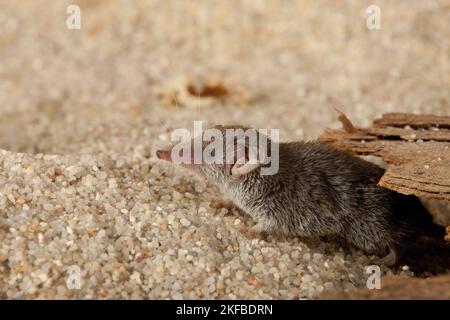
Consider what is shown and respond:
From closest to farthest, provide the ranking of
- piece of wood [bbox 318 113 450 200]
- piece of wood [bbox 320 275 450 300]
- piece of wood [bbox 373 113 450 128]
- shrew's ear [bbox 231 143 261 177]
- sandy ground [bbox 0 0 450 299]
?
1. piece of wood [bbox 320 275 450 300]
2. sandy ground [bbox 0 0 450 299]
3. piece of wood [bbox 318 113 450 200]
4. shrew's ear [bbox 231 143 261 177]
5. piece of wood [bbox 373 113 450 128]

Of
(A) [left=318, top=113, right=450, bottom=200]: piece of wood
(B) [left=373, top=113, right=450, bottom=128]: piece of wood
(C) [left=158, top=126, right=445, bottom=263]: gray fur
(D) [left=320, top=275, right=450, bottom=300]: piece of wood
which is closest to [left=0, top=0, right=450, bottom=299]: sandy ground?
(C) [left=158, top=126, right=445, bottom=263]: gray fur

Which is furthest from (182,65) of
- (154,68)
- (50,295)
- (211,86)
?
(50,295)

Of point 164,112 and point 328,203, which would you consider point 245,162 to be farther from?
point 164,112

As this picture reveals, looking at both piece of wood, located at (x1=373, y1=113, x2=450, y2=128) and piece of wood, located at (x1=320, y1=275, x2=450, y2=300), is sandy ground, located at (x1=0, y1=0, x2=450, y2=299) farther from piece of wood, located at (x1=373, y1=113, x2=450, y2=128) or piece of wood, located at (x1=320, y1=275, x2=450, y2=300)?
piece of wood, located at (x1=373, y1=113, x2=450, y2=128)

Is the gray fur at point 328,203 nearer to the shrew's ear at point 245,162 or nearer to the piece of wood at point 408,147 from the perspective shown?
the shrew's ear at point 245,162

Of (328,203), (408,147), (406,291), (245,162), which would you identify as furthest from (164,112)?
(406,291)

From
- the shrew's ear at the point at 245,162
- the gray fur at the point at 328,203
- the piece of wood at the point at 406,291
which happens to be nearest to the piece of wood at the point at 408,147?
the gray fur at the point at 328,203

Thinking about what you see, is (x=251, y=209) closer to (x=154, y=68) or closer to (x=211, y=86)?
(x=211, y=86)

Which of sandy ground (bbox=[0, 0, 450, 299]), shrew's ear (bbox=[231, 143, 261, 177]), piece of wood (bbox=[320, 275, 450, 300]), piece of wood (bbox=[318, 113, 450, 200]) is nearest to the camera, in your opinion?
piece of wood (bbox=[320, 275, 450, 300])
